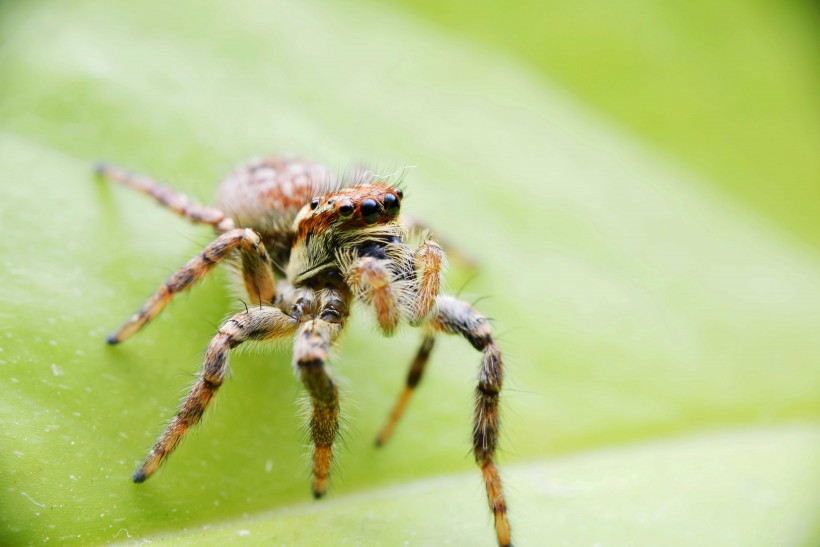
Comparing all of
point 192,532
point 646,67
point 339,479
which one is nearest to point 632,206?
point 646,67

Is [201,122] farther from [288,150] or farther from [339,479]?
[339,479]

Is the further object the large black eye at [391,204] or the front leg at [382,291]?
the large black eye at [391,204]

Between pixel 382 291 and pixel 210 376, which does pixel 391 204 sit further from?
pixel 210 376

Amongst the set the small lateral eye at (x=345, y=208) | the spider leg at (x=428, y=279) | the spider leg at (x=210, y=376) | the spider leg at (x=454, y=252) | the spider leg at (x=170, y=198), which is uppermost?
the spider leg at (x=454, y=252)

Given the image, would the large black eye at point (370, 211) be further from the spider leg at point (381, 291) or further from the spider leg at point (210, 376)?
the spider leg at point (210, 376)

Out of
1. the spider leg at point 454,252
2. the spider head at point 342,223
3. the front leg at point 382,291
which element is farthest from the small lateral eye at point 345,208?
the spider leg at point 454,252

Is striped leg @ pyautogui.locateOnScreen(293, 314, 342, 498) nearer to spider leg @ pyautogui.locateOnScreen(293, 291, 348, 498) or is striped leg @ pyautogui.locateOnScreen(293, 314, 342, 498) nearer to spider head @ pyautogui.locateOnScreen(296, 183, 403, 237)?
spider leg @ pyautogui.locateOnScreen(293, 291, 348, 498)
